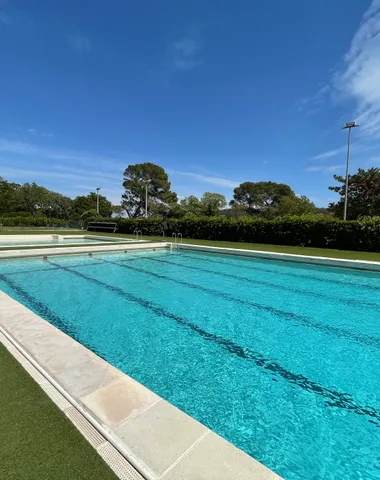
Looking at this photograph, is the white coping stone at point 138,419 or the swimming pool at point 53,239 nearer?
the white coping stone at point 138,419

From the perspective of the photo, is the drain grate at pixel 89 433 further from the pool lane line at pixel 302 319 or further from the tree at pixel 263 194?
the tree at pixel 263 194

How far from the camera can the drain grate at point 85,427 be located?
63.3 inches

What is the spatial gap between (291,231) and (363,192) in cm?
1327

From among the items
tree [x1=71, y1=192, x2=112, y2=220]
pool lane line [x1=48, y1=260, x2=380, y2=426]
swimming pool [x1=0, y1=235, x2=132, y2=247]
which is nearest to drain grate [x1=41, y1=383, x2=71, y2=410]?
pool lane line [x1=48, y1=260, x2=380, y2=426]

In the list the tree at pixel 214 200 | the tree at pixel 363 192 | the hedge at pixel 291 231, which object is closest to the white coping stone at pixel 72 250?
the hedge at pixel 291 231

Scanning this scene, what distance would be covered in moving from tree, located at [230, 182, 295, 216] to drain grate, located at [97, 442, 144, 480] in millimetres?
40869

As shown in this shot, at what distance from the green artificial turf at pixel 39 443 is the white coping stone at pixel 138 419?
171mm

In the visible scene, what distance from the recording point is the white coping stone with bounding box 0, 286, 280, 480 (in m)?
1.45

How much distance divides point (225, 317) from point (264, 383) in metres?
2.04

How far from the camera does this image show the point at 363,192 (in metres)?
23.4

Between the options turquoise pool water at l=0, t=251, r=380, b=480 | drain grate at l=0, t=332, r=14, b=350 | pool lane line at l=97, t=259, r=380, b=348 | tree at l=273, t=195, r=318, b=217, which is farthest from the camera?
tree at l=273, t=195, r=318, b=217

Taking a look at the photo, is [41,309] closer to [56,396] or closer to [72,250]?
[56,396]

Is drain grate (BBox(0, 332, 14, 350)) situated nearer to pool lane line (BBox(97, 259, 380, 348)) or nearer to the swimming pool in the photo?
pool lane line (BBox(97, 259, 380, 348))

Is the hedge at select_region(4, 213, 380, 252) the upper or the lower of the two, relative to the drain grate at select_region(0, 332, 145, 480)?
upper
